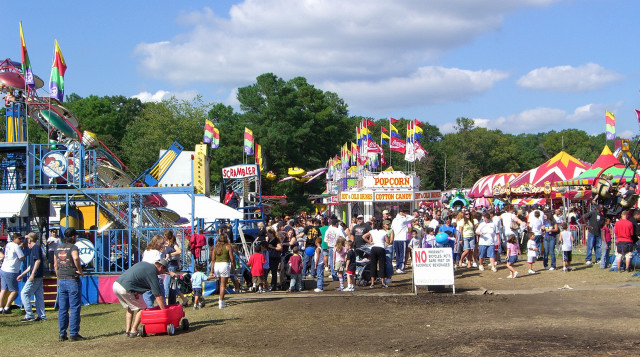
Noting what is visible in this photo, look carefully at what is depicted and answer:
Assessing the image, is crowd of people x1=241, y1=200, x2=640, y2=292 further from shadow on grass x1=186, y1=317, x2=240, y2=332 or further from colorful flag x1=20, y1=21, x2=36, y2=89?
colorful flag x1=20, y1=21, x2=36, y2=89

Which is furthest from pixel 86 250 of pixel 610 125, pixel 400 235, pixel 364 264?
pixel 610 125

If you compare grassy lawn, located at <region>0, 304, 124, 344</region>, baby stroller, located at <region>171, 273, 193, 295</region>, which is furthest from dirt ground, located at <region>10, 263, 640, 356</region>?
baby stroller, located at <region>171, 273, 193, 295</region>

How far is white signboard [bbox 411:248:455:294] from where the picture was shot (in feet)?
45.1

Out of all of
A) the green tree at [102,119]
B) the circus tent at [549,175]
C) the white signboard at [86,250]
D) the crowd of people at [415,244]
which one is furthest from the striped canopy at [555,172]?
the green tree at [102,119]

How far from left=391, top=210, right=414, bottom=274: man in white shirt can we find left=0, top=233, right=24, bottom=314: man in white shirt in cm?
954

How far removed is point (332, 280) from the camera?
695 inches

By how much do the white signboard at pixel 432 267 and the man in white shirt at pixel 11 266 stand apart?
326 inches

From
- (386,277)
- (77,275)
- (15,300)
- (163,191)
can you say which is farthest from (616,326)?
(15,300)

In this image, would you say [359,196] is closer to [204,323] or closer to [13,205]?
[13,205]

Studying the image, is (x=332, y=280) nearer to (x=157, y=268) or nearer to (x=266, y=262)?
(x=266, y=262)

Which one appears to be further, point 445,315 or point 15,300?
point 15,300

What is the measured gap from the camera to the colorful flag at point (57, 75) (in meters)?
15.4

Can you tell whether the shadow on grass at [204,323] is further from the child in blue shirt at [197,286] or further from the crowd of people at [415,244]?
the crowd of people at [415,244]

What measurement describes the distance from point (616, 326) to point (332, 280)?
363 inches
